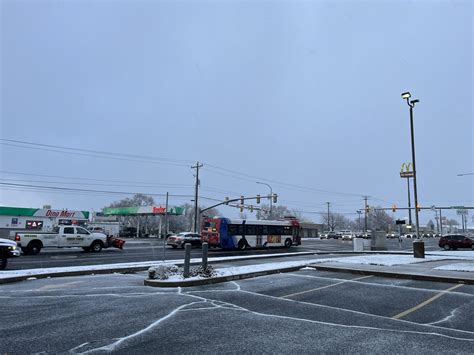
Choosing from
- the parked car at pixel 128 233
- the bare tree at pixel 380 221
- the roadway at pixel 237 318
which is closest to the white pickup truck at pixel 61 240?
the roadway at pixel 237 318

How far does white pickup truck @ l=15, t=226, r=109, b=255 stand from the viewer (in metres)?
24.6

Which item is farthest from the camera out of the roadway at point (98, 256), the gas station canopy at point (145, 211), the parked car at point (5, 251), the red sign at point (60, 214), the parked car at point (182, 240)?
the gas station canopy at point (145, 211)

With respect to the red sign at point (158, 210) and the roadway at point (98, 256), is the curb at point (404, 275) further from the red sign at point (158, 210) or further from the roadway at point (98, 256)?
the red sign at point (158, 210)

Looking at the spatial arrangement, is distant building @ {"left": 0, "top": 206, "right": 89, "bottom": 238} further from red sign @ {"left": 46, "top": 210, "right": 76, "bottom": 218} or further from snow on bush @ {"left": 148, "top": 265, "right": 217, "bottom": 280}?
snow on bush @ {"left": 148, "top": 265, "right": 217, "bottom": 280}

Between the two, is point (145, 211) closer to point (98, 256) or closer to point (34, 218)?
point (34, 218)

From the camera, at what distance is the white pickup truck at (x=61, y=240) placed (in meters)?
24.6

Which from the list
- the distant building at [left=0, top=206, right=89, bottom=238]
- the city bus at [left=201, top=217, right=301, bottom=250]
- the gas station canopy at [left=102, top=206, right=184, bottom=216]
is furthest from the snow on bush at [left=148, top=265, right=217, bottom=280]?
the distant building at [left=0, top=206, right=89, bottom=238]

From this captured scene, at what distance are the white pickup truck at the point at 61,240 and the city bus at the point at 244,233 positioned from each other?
31.4 ft

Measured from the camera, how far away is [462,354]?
515cm

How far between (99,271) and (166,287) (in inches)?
185

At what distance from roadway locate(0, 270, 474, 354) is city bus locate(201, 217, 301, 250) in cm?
2272

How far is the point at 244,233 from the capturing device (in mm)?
35812

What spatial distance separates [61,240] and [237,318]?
23315 mm

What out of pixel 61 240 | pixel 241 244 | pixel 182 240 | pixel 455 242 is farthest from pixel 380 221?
pixel 61 240
